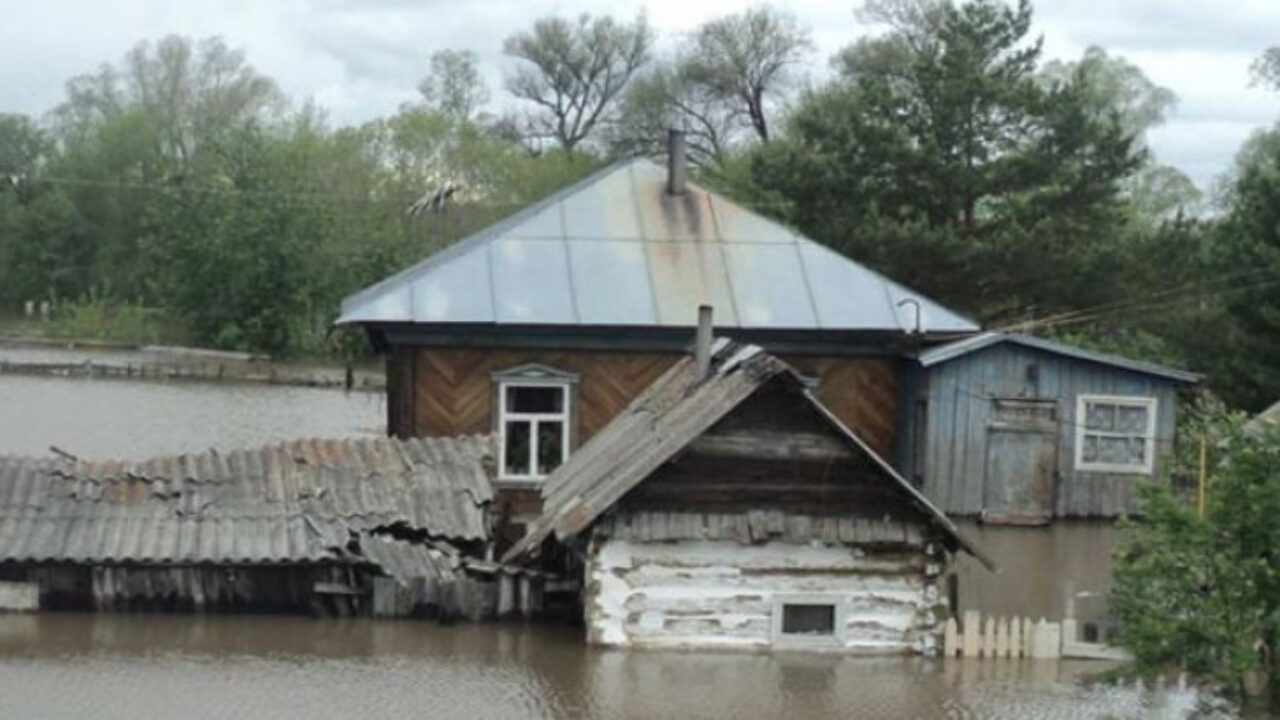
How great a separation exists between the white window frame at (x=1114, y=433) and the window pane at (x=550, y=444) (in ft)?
25.1

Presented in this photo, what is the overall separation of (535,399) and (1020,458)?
7224 millimetres

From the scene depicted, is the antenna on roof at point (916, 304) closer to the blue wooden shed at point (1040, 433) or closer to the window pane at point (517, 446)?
the blue wooden shed at point (1040, 433)

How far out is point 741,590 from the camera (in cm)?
1744

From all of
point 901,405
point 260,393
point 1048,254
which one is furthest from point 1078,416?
point 260,393

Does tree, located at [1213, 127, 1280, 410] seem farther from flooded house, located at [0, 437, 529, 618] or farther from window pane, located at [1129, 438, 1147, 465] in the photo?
flooded house, located at [0, 437, 529, 618]

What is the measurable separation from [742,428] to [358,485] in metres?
4.59

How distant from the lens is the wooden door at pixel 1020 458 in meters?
26.2

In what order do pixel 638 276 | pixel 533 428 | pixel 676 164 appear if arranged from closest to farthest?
pixel 533 428
pixel 638 276
pixel 676 164

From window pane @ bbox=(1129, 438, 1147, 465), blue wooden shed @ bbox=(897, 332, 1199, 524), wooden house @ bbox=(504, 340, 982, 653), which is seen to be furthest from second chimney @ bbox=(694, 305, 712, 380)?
window pane @ bbox=(1129, 438, 1147, 465)

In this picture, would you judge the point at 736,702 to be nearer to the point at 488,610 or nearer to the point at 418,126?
the point at 488,610

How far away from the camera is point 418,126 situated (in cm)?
7531

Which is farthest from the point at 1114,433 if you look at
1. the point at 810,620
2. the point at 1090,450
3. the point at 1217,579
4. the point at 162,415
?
the point at 162,415

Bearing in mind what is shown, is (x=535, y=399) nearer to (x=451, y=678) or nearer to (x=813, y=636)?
(x=813, y=636)

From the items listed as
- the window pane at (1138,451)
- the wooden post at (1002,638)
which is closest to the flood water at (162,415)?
the window pane at (1138,451)
